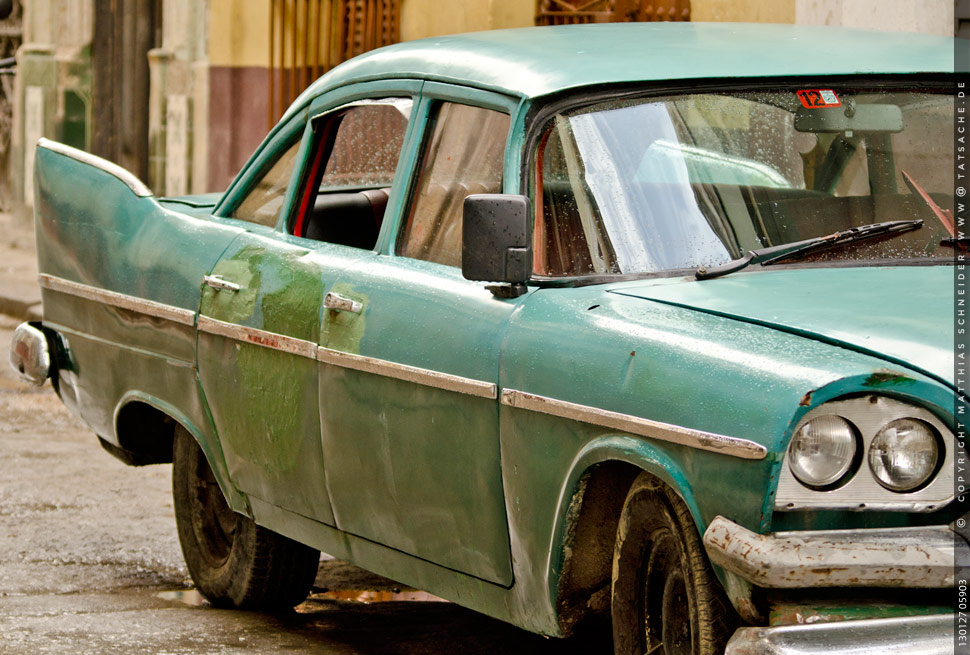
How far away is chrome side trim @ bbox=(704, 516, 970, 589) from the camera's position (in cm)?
320

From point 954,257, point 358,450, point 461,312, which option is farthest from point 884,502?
point 358,450

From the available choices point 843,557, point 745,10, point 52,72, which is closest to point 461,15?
point 745,10

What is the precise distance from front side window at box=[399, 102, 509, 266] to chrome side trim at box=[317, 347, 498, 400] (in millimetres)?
315

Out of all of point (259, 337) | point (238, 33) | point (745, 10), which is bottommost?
point (259, 337)

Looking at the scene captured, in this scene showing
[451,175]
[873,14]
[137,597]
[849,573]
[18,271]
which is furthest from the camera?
[18,271]

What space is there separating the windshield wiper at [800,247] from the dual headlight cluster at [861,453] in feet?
2.55

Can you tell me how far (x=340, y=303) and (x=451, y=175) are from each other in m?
0.47

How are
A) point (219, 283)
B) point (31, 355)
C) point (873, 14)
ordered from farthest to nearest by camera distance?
point (873, 14)
point (31, 355)
point (219, 283)

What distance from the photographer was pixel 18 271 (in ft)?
55.4

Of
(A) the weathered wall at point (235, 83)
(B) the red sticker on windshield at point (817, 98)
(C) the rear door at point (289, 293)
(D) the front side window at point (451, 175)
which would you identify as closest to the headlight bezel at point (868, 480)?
(B) the red sticker on windshield at point (817, 98)

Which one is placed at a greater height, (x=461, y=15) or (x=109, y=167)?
(x=461, y=15)

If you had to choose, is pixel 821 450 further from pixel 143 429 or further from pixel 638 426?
pixel 143 429

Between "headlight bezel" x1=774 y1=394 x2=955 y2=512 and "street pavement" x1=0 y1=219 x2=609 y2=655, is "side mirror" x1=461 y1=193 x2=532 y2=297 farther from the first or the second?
"street pavement" x1=0 y1=219 x2=609 y2=655

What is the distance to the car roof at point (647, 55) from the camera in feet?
14.4
